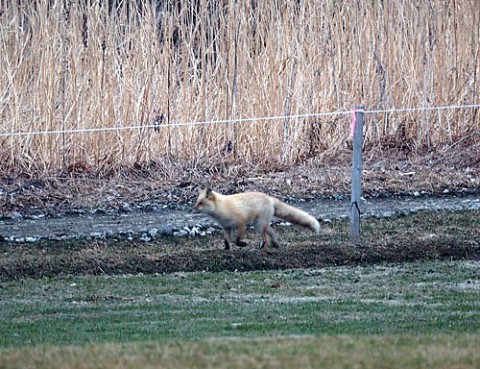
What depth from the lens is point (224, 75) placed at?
1641 centimetres

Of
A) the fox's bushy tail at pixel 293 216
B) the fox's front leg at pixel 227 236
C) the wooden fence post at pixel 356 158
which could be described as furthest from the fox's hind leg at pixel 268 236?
the wooden fence post at pixel 356 158

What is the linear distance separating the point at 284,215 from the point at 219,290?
2411mm

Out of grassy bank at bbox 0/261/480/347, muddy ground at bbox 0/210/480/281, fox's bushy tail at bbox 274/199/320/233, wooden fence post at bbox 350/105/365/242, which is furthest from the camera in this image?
fox's bushy tail at bbox 274/199/320/233

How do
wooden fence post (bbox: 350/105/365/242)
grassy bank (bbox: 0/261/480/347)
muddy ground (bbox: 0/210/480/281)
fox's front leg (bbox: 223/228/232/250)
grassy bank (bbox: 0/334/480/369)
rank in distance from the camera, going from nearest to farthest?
grassy bank (bbox: 0/334/480/369) → grassy bank (bbox: 0/261/480/347) → muddy ground (bbox: 0/210/480/281) → wooden fence post (bbox: 350/105/365/242) → fox's front leg (bbox: 223/228/232/250)

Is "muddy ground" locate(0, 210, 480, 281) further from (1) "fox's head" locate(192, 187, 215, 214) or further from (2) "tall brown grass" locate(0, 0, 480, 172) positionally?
(2) "tall brown grass" locate(0, 0, 480, 172)

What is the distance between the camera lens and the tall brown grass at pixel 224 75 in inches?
626

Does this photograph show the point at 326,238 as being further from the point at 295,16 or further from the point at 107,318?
the point at 295,16

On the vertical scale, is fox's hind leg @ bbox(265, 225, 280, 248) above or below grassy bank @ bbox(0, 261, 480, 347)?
above

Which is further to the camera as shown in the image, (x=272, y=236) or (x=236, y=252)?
(x=272, y=236)

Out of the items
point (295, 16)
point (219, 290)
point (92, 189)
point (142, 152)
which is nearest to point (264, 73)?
point (295, 16)

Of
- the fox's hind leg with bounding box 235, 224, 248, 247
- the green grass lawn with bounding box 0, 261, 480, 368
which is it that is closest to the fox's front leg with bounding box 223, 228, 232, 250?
the fox's hind leg with bounding box 235, 224, 248, 247

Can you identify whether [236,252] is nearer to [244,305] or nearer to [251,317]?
[244,305]

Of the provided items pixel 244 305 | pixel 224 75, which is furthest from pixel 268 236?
pixel 224 75

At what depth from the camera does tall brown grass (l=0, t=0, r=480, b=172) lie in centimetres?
1589
